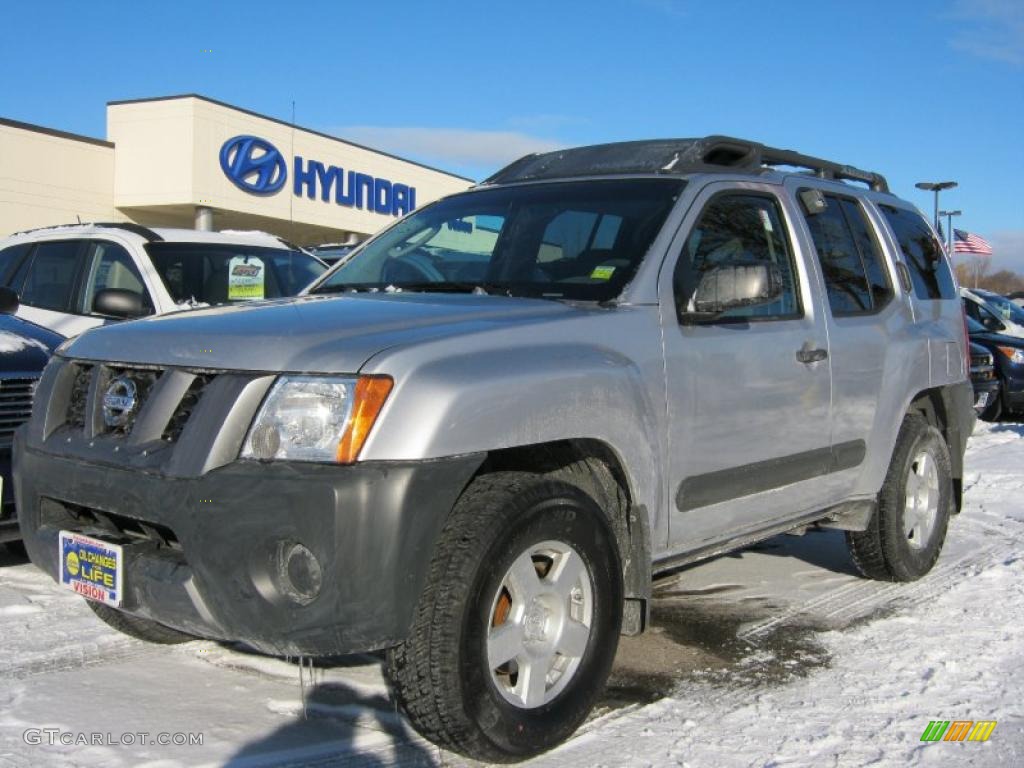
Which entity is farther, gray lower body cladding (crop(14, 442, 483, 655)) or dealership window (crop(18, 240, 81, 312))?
dealership window (crop(18, 240, 81, 312))

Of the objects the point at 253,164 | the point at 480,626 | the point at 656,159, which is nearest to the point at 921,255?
the point at 656,159

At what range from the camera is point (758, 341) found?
414 cm

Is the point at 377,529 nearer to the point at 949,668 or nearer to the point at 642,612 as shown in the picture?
the point at 642,612

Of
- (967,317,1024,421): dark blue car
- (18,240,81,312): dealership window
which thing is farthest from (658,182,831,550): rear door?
(967,317,1024,421): dark blue car

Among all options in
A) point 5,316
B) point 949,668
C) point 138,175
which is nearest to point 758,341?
point 949,668

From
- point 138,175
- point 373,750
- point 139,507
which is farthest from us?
point 138,175

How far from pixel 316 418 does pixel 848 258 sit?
303 cm

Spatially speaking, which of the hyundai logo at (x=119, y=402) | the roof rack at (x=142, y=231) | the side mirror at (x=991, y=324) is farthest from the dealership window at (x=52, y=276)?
the side mirror at (x=991, y=324)

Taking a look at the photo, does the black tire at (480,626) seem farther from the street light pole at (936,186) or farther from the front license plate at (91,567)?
the street light pole at (936,186)

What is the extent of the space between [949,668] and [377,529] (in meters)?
2.47

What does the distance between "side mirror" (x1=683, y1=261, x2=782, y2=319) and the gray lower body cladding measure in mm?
1269

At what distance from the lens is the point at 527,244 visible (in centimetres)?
422

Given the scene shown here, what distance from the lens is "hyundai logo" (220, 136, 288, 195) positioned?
2216cm

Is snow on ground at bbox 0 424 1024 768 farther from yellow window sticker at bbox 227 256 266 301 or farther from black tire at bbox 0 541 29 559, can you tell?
yellow window sticker at bbox 227 256 266 301
